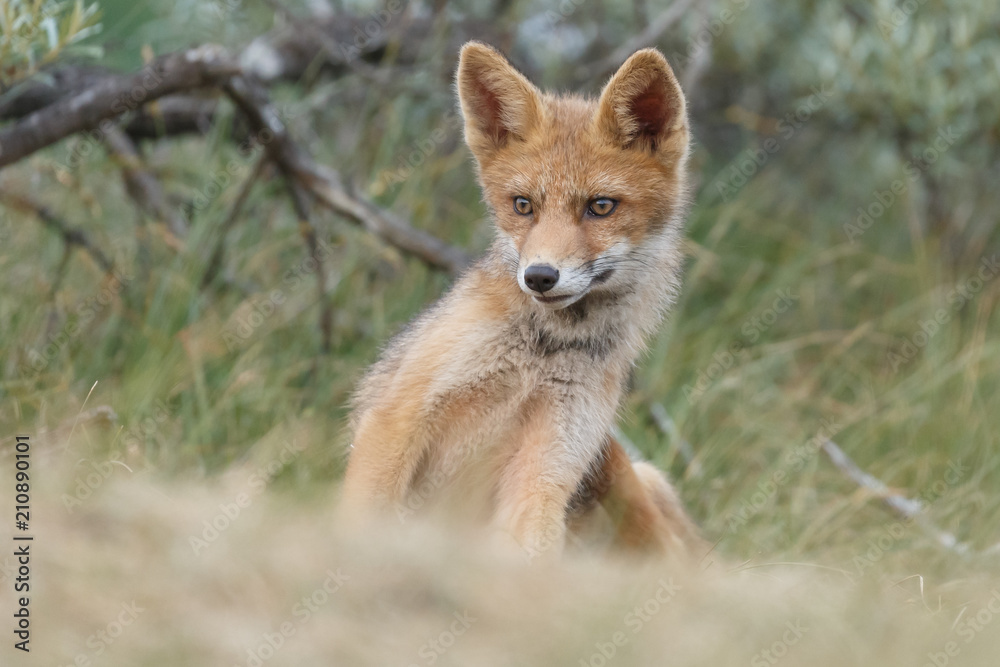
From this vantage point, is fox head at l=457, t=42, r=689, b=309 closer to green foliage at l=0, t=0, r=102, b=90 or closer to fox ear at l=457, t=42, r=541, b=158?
fox ear at l=457, t=42, r=541, b=158

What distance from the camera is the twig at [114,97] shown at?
410 cm

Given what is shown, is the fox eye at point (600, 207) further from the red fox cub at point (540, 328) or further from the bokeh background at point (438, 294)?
the bokeh background at point (438, 294)

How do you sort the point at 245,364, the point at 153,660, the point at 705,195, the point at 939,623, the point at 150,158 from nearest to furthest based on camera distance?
the point at 153,660 < the point at 939,623 < the point at 245,364 < the point at 150,158 < the point at 705,195

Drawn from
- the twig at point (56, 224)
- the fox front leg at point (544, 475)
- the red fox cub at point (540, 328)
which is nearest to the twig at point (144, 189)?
the twig at point (56, 224)

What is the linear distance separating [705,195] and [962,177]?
2.30 m

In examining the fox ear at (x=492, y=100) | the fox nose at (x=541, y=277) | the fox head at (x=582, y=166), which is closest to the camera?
the fox nose at (x=541, y=277)

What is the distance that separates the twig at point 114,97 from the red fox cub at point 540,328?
4.79 ft

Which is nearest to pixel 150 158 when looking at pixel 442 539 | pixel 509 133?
pixel 509 133

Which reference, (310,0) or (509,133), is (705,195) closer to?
(310,0)

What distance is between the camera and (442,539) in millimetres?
2904

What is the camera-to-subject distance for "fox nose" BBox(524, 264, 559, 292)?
302 cm

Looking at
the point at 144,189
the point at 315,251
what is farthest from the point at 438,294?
the point at 144,189

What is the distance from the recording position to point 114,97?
421 cm

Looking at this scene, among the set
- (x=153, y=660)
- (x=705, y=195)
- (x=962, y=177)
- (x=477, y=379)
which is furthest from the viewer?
(x=962, y=177)
